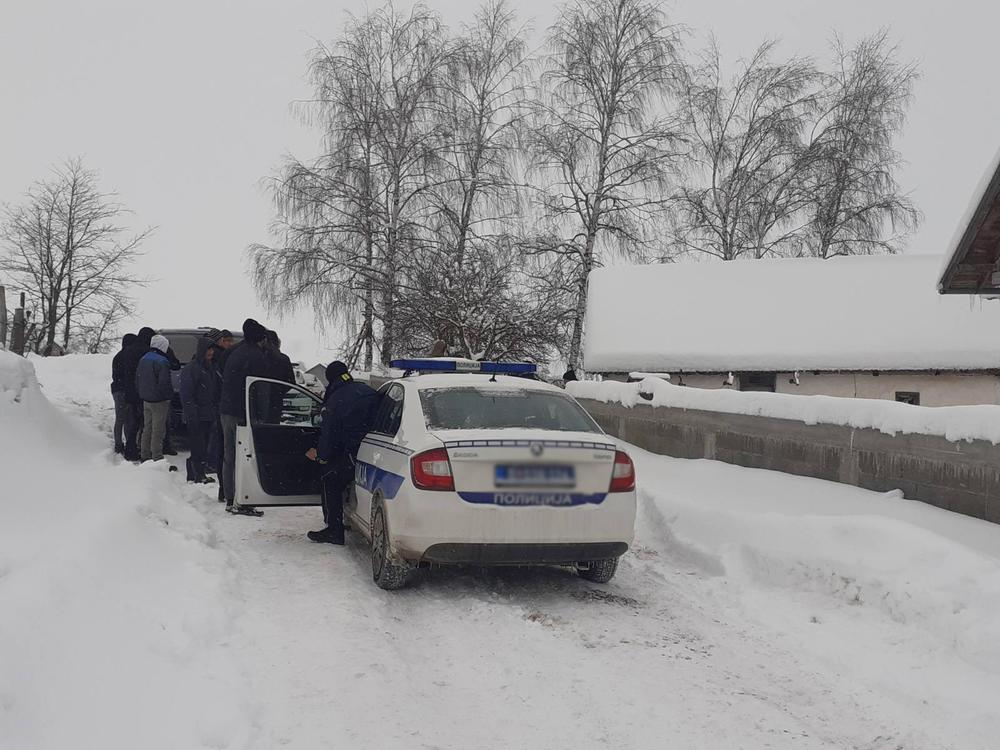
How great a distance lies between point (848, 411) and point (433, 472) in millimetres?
4012

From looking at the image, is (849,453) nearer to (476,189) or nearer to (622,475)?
(622,475)

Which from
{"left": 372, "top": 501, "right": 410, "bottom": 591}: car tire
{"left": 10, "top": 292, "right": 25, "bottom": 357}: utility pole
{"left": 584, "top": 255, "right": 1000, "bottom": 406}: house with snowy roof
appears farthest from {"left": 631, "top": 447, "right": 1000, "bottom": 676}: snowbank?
{"left": 10, "top": 292, "right": 25, "bottom": 357}: utility pole

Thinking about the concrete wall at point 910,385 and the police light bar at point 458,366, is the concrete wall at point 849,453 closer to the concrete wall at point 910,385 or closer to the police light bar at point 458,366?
the police light bar at point 458,366

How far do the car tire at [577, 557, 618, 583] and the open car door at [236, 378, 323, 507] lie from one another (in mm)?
2669

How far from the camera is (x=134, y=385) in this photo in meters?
10.8

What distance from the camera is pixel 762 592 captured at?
20.2 feet

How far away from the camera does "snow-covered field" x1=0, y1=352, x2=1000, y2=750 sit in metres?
3.72

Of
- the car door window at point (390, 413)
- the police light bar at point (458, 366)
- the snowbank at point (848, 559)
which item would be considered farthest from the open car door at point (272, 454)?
the snowbank at point (848, 559)

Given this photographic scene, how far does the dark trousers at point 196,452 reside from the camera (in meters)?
9.99

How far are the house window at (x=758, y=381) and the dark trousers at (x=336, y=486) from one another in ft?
49.5

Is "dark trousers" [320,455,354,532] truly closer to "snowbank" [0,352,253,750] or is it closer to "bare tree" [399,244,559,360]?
"snowbank" [0,352,253,750]

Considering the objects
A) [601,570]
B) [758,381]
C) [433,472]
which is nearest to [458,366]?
[433,472]

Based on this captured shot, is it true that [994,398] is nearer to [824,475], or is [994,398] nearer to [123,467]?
[824,475]

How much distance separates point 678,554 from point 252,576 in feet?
11.6
